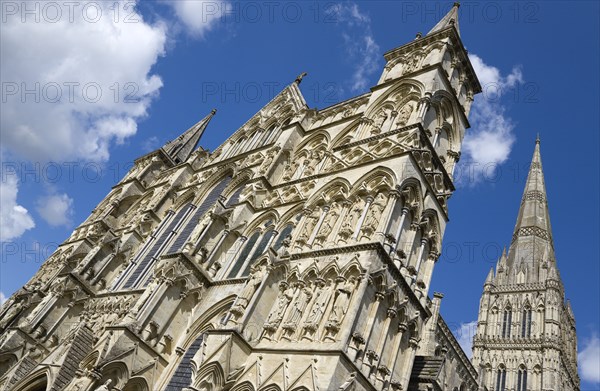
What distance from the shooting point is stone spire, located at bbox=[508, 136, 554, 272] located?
72938 millimetres

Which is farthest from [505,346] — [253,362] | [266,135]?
[253,362]

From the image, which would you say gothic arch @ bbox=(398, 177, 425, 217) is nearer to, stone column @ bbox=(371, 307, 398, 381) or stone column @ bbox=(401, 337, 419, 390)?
stone column @ bbox=(371, 307, 398, 381)

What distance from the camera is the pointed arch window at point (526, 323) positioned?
208 feet

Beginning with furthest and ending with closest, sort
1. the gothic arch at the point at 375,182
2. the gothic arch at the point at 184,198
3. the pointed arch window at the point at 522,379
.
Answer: the pointed arch window at the point at 522,379 → the gothic arch at the point at 184,198 → the gothic arch at the point at 375,182

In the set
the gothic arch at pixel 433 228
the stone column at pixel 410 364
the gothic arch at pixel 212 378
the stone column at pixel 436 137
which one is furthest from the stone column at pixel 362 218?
the gothic arch at pixel 212 378

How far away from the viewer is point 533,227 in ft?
252

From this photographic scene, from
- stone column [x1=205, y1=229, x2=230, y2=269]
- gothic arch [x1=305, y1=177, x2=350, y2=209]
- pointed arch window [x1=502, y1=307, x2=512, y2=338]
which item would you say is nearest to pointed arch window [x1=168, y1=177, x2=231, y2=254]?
stone column [x1=205, y1=229, x2=230, y2=269]

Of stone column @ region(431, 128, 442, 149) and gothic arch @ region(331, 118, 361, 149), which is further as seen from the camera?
gothic arch @ region(331, 118, 361, 149)

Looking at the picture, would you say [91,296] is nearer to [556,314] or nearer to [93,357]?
[93,357]

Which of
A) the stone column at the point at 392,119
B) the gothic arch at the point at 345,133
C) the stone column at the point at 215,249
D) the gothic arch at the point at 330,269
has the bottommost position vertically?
the gothic arch at the point at 330,269

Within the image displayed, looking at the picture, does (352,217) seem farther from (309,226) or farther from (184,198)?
(184,198)

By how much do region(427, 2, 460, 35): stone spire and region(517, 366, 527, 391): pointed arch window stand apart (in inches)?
1933

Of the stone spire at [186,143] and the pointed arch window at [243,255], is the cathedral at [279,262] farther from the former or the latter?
the stone spire at [186,143]

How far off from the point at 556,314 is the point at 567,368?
20.4 ft
